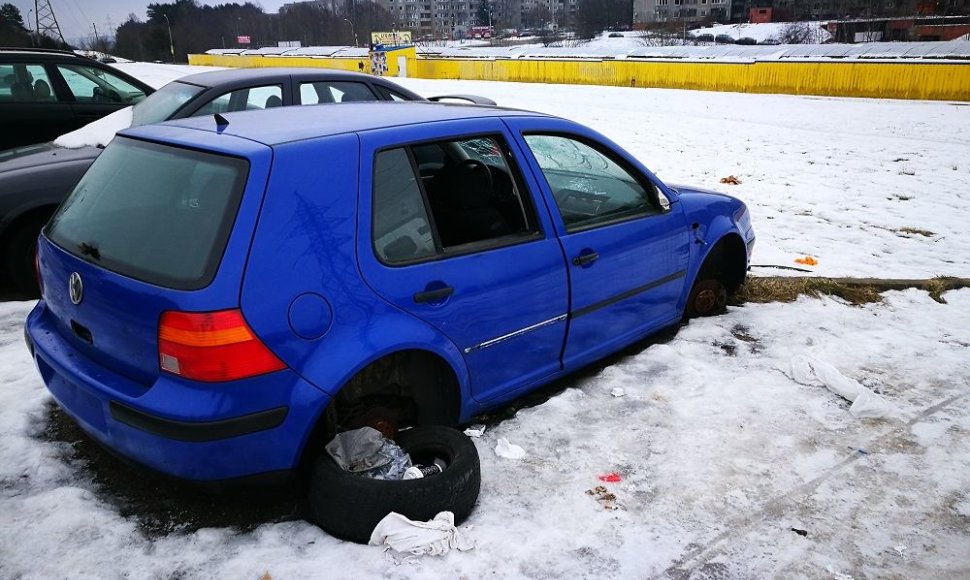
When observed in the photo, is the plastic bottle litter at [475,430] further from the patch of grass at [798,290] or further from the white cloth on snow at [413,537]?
the patch of grass at [798,290]

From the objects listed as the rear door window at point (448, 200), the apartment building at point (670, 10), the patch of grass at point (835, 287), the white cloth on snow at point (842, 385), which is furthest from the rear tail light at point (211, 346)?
the apartment building at point (670, 10)

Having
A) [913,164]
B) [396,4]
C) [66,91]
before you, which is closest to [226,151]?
[66,91]

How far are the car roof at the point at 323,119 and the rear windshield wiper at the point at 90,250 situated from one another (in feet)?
1.82

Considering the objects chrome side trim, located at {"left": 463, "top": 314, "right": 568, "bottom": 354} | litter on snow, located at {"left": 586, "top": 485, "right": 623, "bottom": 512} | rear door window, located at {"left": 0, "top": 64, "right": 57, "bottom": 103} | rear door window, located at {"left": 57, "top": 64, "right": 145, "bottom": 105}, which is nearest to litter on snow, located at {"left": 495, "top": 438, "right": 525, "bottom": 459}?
litter on snow, located at {"left": 586, "top": 485, "right": 623, "bottom": 512}

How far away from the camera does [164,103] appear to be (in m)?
6.74

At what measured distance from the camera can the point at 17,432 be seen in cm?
352

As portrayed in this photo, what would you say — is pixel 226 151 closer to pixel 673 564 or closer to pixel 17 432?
pixel 17 432

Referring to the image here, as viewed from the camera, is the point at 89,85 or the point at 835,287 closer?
the point at 835,287

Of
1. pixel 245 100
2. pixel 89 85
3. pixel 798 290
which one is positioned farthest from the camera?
pixel 89 85

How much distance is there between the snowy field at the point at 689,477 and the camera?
2.71 metres

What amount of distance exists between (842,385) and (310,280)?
314 centimetres

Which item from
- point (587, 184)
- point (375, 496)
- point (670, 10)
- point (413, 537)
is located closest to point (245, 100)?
point (587, 184)

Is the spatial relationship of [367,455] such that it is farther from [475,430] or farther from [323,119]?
[323,119]

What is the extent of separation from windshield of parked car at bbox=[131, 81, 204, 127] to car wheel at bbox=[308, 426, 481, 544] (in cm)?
472
